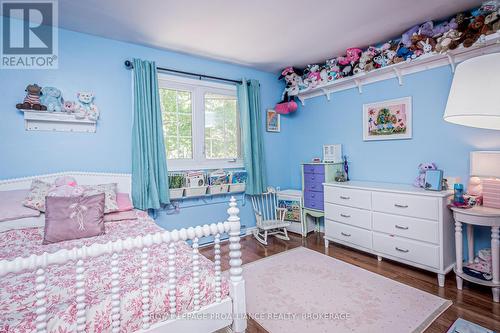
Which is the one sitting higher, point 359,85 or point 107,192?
point 359,85

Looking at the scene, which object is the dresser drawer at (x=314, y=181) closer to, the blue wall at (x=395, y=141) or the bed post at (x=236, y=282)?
the blue wall at (x=395, y=141)

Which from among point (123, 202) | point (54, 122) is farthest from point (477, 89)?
point (54, 122)

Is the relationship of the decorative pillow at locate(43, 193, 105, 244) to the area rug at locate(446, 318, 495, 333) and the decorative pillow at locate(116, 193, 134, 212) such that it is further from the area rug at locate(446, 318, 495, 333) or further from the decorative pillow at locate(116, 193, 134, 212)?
the area rug at locate(446, 318, 495, 333)

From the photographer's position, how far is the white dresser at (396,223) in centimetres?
233

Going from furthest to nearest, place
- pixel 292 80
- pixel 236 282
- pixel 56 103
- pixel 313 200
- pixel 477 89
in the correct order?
pixel 292 80
pixel 313 200
pixel 56 103
pixel 236 282
pixel 477 89

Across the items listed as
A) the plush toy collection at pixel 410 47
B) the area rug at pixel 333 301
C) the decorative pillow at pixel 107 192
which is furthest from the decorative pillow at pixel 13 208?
the plush toy collection at pixel 410 47

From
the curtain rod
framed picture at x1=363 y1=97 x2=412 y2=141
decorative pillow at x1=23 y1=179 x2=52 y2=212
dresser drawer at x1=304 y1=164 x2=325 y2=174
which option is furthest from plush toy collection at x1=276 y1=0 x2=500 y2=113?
decorative pillow at x1=23 y1=179 x2=52 y2=212

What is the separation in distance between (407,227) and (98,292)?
2.64 metres

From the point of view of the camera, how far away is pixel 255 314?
197 centimetres

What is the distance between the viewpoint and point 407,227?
2514 millimetres

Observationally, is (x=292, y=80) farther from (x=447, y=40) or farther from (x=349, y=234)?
(x=349, y=234)

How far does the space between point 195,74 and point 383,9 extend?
7.38ft

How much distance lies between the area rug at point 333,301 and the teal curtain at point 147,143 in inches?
54.6

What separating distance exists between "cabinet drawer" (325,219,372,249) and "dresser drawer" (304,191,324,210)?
280mm
